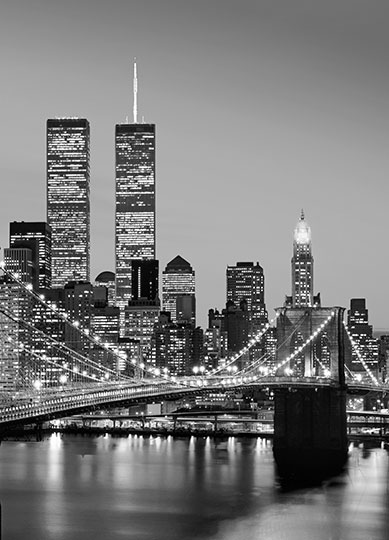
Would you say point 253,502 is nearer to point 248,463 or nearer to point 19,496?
point 19,496

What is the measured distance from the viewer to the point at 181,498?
137ft

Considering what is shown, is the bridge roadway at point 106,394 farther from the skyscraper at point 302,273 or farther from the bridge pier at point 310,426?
the skyscraper at point 302,273

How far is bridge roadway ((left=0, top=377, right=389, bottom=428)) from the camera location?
4088 cm

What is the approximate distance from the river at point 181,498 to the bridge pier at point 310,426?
1006mm

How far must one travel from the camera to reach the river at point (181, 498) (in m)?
35.7

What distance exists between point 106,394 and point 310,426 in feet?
35.5

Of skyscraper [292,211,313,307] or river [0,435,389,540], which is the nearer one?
river [0,435,389,540]

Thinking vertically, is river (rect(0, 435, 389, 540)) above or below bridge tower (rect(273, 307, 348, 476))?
below

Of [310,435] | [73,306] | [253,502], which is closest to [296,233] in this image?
[73,306]

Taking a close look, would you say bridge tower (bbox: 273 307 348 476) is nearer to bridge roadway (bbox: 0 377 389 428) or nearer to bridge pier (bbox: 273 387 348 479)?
bridge pier (bbox: 273 387 348 479)

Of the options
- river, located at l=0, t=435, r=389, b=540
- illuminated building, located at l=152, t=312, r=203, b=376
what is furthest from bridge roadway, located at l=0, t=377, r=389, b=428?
illuminated building, located at l=152, t=312, r=203, b=376

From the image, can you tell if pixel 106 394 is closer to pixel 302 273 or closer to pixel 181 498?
pixel 181 498

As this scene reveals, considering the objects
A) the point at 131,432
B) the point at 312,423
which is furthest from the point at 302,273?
the point at 312,423

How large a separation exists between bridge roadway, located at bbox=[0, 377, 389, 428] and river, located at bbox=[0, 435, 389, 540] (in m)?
2.73
